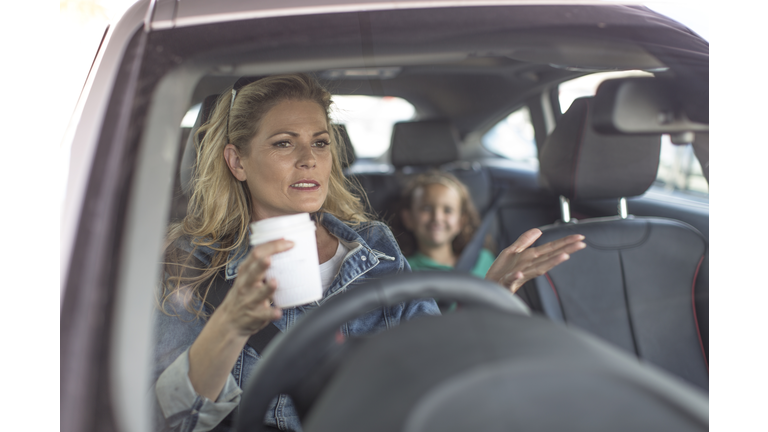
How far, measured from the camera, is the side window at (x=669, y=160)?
52.9 inches

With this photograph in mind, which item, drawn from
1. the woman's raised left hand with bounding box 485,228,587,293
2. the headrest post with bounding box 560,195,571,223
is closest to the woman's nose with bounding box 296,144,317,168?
the woman's raised left hand with bounding box 485,228,587,293

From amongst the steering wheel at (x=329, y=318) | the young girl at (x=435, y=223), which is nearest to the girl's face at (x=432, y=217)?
the young girl at (x=435, y=223)

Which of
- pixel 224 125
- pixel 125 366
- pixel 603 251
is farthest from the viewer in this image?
pixel 603 251

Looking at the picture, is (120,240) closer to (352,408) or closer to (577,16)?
(352,408)

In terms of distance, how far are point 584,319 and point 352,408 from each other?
117 cm

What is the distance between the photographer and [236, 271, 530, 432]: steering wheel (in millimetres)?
632

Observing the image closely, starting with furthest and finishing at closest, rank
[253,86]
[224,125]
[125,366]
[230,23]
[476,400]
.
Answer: [224,125] → [253,86] → [230,23] → [125,366] → [476,400]

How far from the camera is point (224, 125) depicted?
3.89 ft

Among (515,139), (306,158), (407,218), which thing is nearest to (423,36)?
(306,158)

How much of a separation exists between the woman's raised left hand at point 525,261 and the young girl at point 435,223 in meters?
1.48

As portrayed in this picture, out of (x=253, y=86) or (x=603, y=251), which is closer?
(x=253, y=86)
